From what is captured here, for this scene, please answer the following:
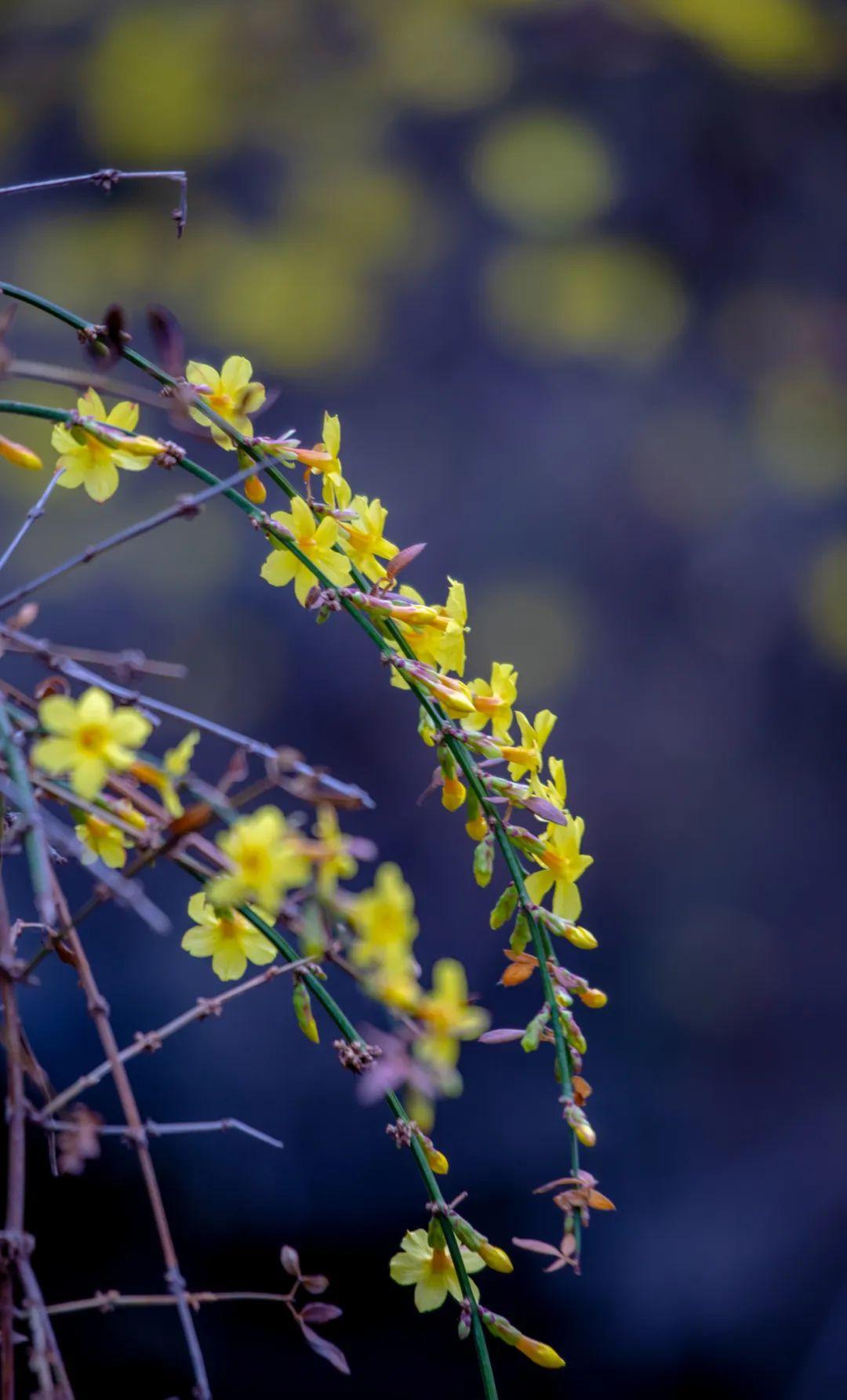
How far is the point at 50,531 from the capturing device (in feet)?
3.93

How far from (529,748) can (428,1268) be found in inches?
7.5

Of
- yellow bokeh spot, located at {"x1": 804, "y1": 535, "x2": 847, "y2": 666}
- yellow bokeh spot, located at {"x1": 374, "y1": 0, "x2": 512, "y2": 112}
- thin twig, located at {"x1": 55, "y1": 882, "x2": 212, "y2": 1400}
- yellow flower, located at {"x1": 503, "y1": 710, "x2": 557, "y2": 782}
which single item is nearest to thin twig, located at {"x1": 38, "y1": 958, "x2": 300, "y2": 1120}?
thin twig, located at {"x1": 55, "y1": 882, "x2": 212, "y2": 1400}

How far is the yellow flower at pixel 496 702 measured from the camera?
0.43 m

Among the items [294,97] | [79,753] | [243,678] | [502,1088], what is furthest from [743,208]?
[79,753]

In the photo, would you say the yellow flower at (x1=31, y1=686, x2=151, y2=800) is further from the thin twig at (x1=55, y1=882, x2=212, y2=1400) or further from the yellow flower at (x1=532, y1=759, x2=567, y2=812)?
the yellow flower at (x1=532, y1=759, x2=567, y2=812)

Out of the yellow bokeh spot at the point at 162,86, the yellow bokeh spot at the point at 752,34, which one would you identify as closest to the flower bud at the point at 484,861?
the yellow bokeh spot at the point at 162,86

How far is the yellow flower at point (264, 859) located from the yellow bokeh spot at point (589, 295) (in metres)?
1.10

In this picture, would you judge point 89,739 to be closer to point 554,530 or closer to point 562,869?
point 562,869

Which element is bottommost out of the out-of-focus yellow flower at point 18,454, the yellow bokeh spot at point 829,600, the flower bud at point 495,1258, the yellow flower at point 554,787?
the flower bud at point 495,1258

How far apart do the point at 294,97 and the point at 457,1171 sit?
1136mm

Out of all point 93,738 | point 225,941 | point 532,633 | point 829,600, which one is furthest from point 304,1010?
point 829,600

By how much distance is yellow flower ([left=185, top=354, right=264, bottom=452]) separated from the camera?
0.41 m

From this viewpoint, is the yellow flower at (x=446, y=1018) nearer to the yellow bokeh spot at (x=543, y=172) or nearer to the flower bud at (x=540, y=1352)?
the flower bud at (x=540, y=1352)

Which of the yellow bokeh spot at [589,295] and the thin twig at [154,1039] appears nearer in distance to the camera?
the thin twig at [154,1039]
